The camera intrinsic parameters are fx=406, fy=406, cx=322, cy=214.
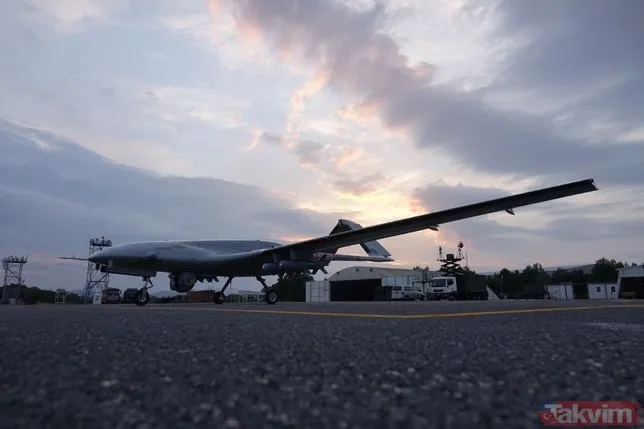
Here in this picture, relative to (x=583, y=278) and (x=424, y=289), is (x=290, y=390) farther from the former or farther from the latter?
(x=583, y=278)

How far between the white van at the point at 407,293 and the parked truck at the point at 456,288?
3.62 feet

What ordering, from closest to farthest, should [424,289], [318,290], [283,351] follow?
[283,351] → [424,289] → [318,290]

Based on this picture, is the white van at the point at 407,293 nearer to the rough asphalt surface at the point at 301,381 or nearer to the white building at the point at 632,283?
the white building at the point at 632,283

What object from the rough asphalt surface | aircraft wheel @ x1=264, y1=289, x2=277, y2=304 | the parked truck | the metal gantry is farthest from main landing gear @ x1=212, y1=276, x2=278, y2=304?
the metal gantry

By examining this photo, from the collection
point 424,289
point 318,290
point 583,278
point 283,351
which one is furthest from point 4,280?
point 583,278

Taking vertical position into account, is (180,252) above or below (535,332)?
above

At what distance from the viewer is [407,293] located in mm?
41656

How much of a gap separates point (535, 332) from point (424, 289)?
4128cm

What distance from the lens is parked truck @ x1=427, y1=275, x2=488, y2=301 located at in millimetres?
39344

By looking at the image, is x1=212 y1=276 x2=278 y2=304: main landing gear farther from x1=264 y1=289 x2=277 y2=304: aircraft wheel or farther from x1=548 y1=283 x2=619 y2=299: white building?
x1=548 y1=283 x2=619 y2=299: white building

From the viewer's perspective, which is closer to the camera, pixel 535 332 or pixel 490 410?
pixel 490 410

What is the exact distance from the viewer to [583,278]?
106m

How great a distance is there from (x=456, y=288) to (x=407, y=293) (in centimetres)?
493

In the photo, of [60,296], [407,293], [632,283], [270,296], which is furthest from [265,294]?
[60,296]
